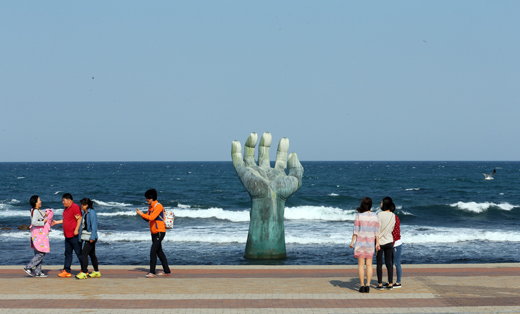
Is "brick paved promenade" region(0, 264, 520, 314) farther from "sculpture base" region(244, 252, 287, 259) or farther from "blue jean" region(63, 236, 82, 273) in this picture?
"sculpture base" region(244, 252, 287, 259)

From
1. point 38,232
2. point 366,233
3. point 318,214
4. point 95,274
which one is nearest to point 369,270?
point 366,233

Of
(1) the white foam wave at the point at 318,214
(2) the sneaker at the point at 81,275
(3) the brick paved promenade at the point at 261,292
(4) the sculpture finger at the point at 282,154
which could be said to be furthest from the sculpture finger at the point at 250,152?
(1) the white foam wave at the point at 318,214

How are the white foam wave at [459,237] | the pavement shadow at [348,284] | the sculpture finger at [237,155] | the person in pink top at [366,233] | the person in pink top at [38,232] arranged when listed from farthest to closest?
the white foam wave at [459,237] → the sculpture finger at [237,155] → the person in pink top at [38,232] → the pavement shadow at [348,284] → the person in pink top at [366,233]

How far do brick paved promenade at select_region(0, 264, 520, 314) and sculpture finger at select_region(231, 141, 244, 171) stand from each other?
141 inches

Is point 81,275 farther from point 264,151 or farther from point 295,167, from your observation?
point 295,167

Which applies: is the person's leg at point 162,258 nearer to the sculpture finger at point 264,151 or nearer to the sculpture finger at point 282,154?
the sculpture finger at point 264,151

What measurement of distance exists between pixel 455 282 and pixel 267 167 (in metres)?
5.92

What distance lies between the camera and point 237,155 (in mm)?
13586

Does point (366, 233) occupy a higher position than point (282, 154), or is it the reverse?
point (282, 154)

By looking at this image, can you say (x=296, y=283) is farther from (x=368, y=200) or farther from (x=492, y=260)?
(x=492, y=260)

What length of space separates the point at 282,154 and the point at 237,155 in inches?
43.6

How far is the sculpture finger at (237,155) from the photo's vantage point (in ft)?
44.5

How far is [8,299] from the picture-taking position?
7750 millimetres

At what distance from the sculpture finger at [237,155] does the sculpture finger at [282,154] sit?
2.96 feet
